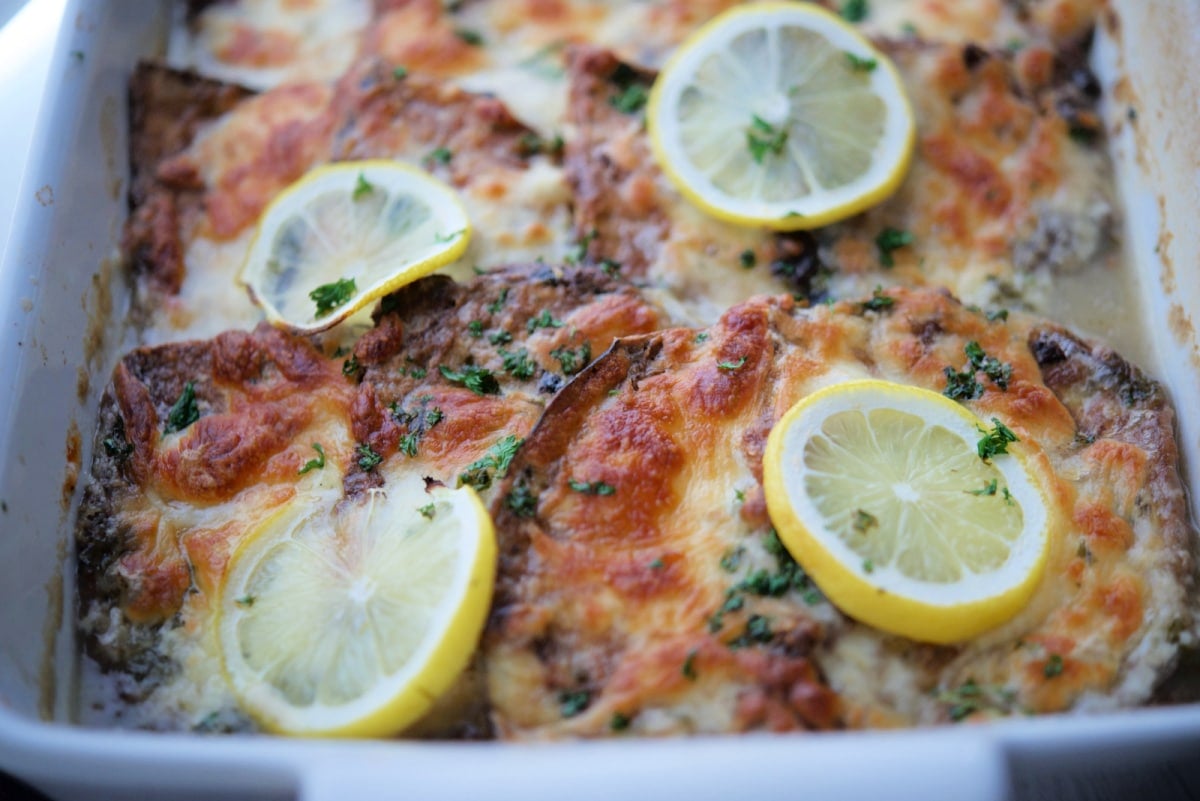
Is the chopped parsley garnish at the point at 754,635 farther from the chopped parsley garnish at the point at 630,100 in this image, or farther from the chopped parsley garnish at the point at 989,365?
the chopped parsley garnish at the point at 630,100

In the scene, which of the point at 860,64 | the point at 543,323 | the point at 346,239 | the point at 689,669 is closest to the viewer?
the point at 689,669

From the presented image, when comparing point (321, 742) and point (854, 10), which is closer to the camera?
point (321, 742)

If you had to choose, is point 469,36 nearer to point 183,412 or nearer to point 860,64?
point 860,64

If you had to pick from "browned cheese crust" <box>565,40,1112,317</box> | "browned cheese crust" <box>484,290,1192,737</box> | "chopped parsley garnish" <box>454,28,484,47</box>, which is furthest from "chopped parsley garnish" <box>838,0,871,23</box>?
"browned cheese crust" <box>484,290,1192,737</box>

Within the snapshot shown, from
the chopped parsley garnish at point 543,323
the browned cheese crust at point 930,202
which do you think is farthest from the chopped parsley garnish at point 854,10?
the chopped parsley garnish at point 543,323

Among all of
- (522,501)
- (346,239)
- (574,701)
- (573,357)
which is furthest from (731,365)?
(346,239)

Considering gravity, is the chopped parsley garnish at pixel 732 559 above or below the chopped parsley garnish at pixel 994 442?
below
